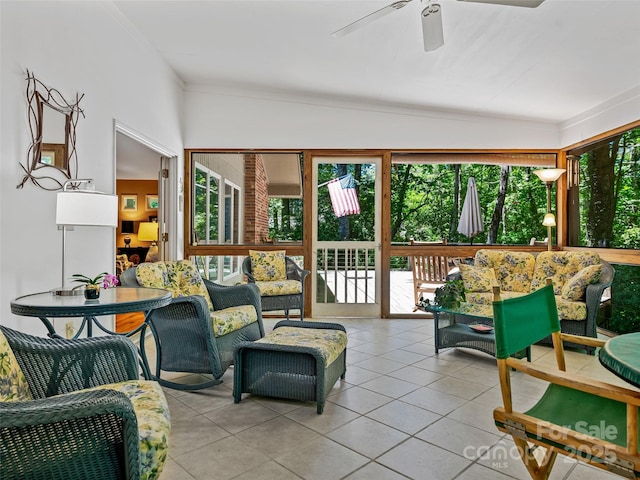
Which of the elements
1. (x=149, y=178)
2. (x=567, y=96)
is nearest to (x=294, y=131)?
(x=567, y=96)

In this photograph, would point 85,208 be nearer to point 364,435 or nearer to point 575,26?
point 364,435

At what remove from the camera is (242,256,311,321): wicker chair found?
15.5ft

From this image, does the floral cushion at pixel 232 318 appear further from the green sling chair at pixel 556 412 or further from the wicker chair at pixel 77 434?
the green sling chair at pixel 556 412

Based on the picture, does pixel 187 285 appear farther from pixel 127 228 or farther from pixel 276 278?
pixel 127 228

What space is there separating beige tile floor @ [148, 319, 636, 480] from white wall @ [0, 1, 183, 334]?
47.7 inches

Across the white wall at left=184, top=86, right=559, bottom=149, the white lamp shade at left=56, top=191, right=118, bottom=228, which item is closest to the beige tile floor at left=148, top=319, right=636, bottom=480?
the white lamp shade at left=56, top=191, right=118, bottom=228

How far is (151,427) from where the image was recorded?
1352mm

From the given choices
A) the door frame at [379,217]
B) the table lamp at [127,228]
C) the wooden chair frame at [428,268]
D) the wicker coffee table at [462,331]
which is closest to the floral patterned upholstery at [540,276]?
the wicker coffee table at [462,331]

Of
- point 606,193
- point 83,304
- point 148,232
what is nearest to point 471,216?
point 606,193

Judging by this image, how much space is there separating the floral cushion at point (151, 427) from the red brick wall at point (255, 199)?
4.05m

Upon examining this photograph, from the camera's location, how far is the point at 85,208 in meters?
2.33

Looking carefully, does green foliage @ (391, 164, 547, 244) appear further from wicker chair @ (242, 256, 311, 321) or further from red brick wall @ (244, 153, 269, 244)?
red brick wall @ (244, 153, 269, 244)

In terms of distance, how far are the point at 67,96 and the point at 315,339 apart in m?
2.44

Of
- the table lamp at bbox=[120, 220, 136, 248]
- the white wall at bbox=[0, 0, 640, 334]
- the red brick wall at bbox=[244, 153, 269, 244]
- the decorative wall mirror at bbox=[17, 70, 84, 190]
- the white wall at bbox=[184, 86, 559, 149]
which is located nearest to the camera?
the white wall at bbox=[0, 0, 640, 334]
